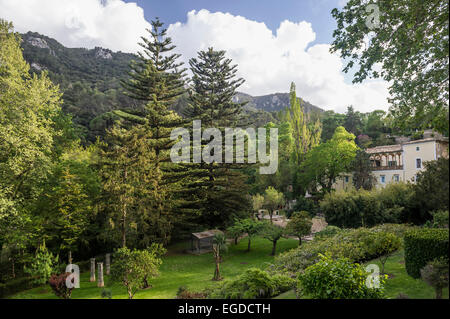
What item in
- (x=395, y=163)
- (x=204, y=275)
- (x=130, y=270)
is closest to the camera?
(x=130, y=270)

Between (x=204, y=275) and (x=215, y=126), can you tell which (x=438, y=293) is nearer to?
(x=204, y=275)

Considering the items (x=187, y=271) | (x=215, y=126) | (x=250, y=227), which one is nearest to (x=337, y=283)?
(x=187, y=271)

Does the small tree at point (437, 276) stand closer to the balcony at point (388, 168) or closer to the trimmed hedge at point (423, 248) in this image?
the trimmed hedge at point (423, 248)

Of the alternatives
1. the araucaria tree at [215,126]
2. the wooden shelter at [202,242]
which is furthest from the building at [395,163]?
the wooden shelter at [202,242]

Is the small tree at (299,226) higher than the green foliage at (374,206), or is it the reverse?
the green foliage at (374,206)

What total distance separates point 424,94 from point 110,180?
10.6 m

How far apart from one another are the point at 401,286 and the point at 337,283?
1902 mm

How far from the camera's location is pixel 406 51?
16.6 feet

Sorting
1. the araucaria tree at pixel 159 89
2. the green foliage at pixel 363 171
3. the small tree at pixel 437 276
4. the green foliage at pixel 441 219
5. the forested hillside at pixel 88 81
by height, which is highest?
the forested hillside at pixel 88 81

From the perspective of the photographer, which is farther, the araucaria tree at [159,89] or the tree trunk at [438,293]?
the araucaria tree at [159,89]

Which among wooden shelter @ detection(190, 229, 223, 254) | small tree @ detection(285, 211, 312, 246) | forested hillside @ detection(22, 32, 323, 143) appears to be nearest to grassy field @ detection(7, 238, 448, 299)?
wooden shelter @ detection(190, 229, 223, 254)

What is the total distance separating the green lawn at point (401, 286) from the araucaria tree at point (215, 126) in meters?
10.7

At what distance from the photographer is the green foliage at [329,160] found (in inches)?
802

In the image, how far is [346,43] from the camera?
584cm
